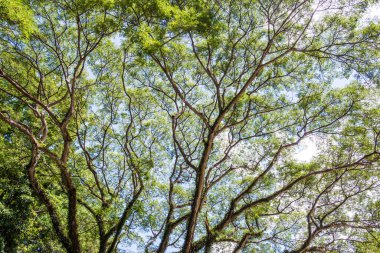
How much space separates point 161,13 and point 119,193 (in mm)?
7167

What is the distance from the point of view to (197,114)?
8.31m

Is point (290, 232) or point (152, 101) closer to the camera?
point (152, 101)

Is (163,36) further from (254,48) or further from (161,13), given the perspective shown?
(254,48)

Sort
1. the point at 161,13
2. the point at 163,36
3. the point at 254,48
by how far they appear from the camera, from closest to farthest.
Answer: the point at 161,13 → the point at 163,36 → the point at 254,48

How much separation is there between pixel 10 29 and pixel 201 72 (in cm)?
540

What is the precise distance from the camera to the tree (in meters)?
7.93

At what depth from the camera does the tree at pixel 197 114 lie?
793 cm

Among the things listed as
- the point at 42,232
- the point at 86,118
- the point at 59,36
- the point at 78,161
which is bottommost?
the point at 42,232

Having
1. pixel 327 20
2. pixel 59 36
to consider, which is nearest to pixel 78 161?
pixel 59 36

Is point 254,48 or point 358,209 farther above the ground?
point 254,48

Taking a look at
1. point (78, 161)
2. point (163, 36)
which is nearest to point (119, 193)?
point (78, 161)

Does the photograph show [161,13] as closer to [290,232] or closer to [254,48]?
[254,48]

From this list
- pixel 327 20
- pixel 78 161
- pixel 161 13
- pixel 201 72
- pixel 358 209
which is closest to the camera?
pixel 161 13

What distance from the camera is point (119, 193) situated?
11641mm
